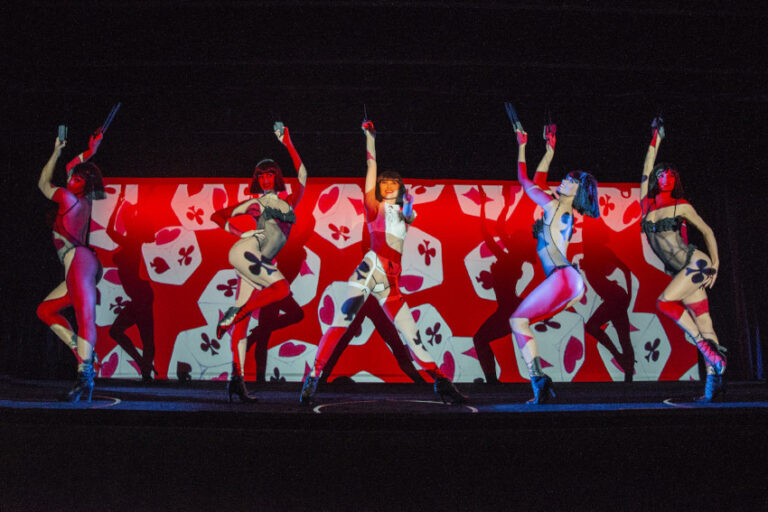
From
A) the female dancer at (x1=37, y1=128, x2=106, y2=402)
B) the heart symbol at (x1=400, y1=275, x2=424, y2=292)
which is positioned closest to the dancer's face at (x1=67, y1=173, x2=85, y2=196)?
the female dancer at (x1=37, y1=128, x2=106, y2=402)

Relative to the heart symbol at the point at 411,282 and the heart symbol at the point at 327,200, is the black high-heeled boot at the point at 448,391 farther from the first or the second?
the heart symbol at the point at 327,200

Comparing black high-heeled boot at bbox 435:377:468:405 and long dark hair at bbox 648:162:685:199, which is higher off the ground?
long dark hair at bbox 648:162:685:199

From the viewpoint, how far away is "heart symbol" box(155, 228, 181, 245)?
523 centimetres

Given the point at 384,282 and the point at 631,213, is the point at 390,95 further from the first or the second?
the point at 631,213

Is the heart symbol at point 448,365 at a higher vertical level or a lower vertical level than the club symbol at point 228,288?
lower

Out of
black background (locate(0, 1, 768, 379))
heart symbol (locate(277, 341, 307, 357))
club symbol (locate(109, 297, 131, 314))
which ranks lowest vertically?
heart symbol (locate(277, 341, 307, 357))

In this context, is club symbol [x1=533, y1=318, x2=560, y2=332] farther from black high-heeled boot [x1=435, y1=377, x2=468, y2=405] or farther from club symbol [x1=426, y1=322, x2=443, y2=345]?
black high-heeled boot [x1=435, y1=377, x2=468, y2=405]

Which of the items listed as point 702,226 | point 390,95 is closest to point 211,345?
point 390,95

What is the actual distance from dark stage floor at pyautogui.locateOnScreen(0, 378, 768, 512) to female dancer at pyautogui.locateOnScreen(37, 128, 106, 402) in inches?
33.4

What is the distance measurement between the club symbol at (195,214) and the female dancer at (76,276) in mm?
1820

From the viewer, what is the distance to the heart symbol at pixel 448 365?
197 inches

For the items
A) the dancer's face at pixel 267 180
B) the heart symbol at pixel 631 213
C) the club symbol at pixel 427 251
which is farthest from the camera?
the heart symbol at pixel 631 213

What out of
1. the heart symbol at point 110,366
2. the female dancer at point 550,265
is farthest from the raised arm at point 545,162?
the heart symbol at point 110,366

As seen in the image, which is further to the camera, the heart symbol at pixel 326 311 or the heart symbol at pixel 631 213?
the heart symbol at pixel 631 213
